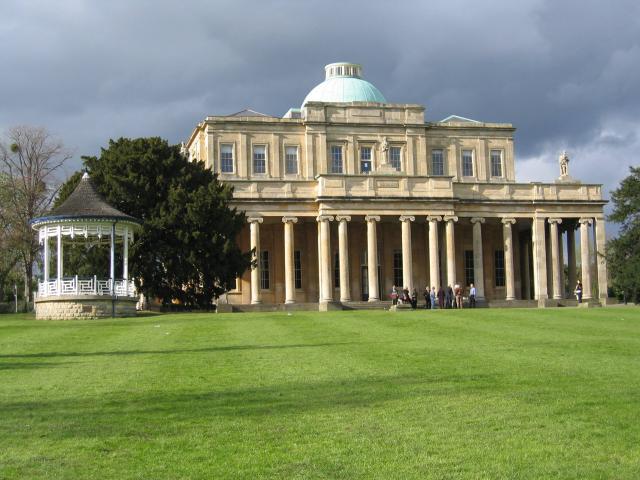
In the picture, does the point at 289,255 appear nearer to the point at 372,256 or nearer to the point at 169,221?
the point at 372,256

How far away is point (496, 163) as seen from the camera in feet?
254

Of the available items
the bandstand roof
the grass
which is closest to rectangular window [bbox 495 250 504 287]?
the bandstand roof

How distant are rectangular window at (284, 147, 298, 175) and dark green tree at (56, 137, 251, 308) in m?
18.4

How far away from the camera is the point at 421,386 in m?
16.2

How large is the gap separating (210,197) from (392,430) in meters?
40.3

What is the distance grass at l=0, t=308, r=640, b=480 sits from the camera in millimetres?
10906

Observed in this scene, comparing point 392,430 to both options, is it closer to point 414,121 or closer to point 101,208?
point 101,208

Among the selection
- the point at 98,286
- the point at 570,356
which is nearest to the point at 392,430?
the point at 570,356

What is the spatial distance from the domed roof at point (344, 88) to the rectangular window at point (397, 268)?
13769mm

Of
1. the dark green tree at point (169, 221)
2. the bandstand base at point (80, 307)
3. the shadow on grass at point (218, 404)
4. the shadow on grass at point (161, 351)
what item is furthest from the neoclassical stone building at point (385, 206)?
the shadow on grass at point (218, 404)

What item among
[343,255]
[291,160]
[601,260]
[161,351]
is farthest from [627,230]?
[161,351]

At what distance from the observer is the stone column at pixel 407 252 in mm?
65438

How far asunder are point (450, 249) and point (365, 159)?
11.5 m

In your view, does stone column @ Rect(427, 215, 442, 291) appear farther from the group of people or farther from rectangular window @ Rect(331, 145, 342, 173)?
rectangular window @ Rect(331, 145, 342, 173)
